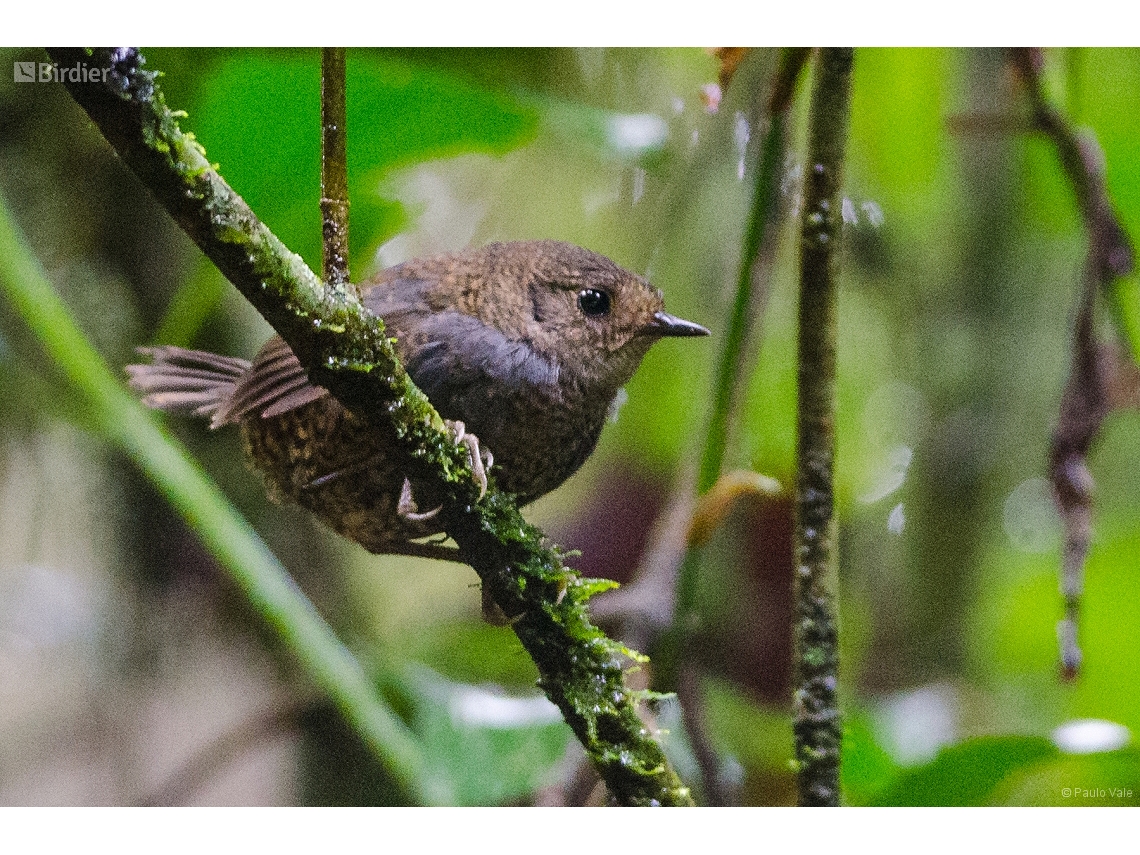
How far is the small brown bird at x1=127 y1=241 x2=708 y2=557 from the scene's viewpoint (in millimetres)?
1340

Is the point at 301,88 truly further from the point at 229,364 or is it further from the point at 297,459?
the point at 297,459

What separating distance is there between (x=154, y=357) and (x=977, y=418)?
4.21 ft

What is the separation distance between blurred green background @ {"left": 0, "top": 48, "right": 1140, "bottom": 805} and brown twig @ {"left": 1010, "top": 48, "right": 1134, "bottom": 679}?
0.02m

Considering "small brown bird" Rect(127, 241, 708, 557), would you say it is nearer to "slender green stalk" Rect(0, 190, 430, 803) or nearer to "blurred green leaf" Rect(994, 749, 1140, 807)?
"slender green stalk" Rect(0, 190, 430, 803)

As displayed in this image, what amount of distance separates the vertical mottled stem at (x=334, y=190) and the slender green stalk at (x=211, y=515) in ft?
1.99

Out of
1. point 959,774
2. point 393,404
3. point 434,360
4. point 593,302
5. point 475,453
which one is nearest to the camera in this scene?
point 393,404

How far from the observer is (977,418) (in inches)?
65.8

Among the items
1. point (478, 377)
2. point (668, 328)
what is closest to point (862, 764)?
point (668, 328)

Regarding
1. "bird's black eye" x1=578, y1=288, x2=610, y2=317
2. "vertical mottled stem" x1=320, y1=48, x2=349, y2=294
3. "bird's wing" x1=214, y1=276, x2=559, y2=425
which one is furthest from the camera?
"bird's black eye" x1=578, y1=288, x2=610, y2=317

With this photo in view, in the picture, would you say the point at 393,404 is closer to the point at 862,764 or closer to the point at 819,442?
the point at 819,442

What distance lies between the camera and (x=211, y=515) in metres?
1.62

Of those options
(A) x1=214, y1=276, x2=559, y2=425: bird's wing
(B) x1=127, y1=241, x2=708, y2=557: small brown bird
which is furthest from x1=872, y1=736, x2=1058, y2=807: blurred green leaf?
(A) x1=214, y1=276, x2=559, y2=425: bird's wing

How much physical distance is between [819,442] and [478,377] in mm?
519

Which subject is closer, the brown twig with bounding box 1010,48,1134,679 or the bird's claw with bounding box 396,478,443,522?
the bird's claw with bounding box 396,478,443,522
